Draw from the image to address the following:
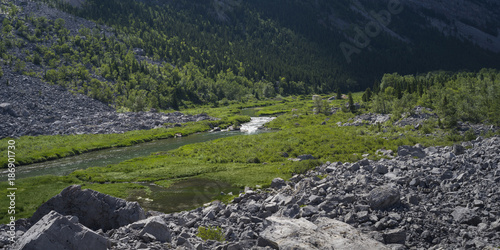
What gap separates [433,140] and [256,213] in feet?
141

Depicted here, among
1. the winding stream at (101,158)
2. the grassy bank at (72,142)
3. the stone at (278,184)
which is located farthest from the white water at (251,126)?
the stone at (278,184)

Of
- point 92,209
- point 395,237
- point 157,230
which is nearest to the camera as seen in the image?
point 395,237

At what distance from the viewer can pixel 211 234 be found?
2127 centimetres

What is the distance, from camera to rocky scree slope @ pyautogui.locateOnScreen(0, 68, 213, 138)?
82.9 metres

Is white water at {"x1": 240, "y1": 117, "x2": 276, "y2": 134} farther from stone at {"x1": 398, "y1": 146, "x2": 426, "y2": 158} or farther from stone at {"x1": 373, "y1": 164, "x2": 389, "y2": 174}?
stone at {"x1": 373, "y1": 164, "x2": 389, "y2": 174}

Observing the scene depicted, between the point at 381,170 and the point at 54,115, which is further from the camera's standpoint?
the point at 54,115

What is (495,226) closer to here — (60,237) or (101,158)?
(60,237)

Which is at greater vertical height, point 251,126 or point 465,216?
point 465,216

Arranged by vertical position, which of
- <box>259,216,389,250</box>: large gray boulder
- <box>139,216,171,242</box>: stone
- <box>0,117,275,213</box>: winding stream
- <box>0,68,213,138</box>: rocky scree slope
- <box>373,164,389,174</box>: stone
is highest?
<box>259,216,389,250</box>: large gray boulder

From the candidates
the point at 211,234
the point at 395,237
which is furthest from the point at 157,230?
the point at 395,237

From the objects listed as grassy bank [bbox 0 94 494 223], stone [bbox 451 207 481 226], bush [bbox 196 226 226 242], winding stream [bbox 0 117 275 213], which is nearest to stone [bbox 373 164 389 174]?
stone [bbox 451 207 481 226]

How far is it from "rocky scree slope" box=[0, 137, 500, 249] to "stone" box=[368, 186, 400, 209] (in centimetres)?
6

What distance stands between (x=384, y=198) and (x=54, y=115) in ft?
323

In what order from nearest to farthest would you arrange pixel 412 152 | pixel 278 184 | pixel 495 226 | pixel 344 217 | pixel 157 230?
pixel 495 226 → pixel 157 230 → pixel 344 217 → pixel 278 184 → pixel 412 152
